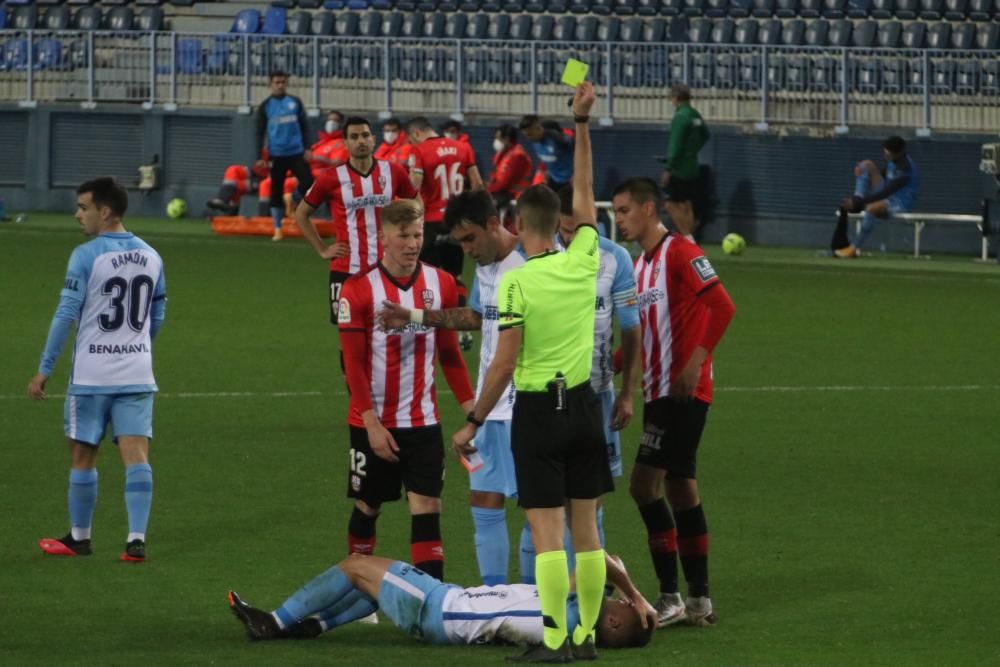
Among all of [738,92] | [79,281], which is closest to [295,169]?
[738,92]

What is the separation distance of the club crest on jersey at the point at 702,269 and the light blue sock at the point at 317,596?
1908 mm

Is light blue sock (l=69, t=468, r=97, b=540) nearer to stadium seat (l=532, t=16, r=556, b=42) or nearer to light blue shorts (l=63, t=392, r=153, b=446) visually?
light blue shorts (l=63, t=392, r=153, b=446)

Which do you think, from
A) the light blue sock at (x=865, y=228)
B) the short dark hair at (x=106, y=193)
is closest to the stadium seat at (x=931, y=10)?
the light blue sock at (x=865, y=228)

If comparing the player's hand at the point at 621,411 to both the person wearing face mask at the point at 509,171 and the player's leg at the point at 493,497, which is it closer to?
the player's leg at the point at 493,497

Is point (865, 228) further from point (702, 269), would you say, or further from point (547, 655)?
point (547, 655)

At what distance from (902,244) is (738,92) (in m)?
Answer: 3.40

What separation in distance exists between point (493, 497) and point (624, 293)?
99 centimetres

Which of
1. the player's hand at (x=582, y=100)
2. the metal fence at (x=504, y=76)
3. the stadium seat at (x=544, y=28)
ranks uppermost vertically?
the stadium seat at (x=544, y=28)

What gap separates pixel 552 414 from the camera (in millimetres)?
7195

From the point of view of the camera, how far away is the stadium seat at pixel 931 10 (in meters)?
31.0

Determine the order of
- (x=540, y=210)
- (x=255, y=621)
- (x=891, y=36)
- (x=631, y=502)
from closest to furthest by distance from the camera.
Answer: (x=540, y=210) → (x=255, y=621) → (x=631, y=502) → (x=891, y=36)

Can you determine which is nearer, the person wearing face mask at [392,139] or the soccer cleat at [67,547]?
the soccer cleat at [67,547]

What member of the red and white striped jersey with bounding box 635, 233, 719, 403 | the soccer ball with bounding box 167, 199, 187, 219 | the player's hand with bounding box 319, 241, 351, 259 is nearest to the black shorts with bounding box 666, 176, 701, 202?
the soccer ball with bounding box 167, 199, 187, 219

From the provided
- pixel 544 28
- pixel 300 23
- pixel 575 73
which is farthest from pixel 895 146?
pixel 575 73
